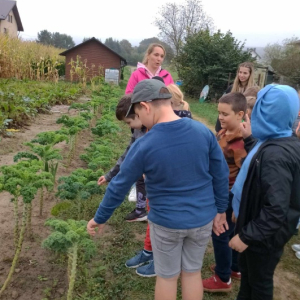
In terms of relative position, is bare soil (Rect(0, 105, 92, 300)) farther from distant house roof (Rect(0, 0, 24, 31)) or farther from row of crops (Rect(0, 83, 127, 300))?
distant house roof (Rect(0, 0, 24, 31))

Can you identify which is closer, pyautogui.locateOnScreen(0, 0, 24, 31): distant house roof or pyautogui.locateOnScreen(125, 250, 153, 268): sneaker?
pyautogui.locateOnScreen(125, 250, 153, 268): sneaker

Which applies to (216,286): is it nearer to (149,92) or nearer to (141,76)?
(149,92)

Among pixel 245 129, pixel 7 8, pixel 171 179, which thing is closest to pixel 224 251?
pixel 245 129

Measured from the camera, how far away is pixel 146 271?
296cm

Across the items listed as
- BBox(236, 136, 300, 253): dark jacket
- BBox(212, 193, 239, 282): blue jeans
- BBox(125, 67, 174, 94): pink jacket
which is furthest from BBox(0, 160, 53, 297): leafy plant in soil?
BBox(125, 67, 174, 94): pink jacket

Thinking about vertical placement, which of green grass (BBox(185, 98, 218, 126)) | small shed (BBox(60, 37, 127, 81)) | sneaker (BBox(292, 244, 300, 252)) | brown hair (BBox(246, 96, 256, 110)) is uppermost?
small shed (BBox(60, 37, 127, 81))

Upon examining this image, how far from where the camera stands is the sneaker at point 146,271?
295cm

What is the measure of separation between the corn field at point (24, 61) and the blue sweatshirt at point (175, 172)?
16.0 meters

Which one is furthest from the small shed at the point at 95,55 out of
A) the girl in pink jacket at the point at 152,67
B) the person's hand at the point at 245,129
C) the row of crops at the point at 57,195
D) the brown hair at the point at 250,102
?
the person's hand at the point at 245,129

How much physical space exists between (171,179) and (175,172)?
47 millimetres

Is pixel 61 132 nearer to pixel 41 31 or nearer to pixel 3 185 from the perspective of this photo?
pixel 3 185

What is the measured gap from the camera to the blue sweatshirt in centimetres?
181

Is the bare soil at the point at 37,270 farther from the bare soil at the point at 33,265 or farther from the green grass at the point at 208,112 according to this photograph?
the green grass at the point at 208,112

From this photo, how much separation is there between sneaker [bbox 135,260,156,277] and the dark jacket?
4.19ft
